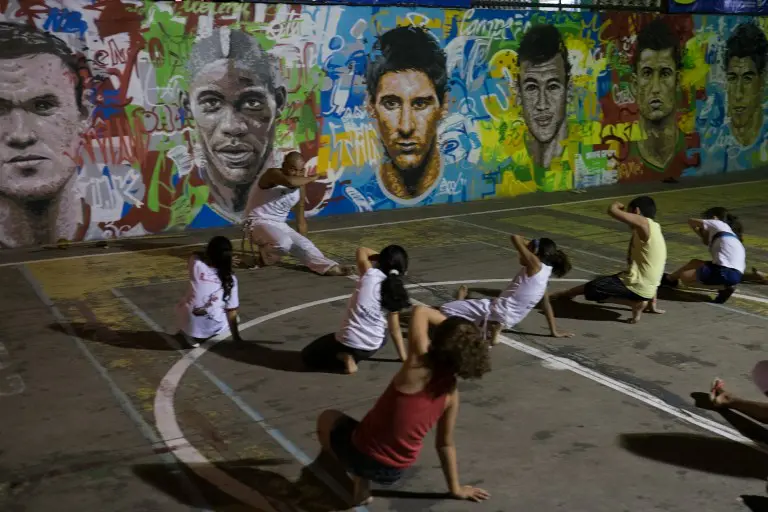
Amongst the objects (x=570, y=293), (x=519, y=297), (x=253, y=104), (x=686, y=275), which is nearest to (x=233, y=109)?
(x=253, y=104)

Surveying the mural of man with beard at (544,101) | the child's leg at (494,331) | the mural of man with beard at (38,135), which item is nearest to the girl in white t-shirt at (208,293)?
the child's leg at (494,331)

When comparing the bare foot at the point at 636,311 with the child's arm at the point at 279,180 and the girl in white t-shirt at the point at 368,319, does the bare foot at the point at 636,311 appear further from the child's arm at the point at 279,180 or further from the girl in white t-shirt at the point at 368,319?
the child's arm at the point at 279,180

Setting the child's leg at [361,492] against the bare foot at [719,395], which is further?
the bare foot at [719,395]

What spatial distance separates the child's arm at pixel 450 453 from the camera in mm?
4414

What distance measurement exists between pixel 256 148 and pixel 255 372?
662 cm

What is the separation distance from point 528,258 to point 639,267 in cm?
156

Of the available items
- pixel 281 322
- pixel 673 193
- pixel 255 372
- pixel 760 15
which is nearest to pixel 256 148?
pixel 281 322

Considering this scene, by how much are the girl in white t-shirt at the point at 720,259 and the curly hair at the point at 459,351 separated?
5.23 m

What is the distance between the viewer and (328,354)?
6660 mm

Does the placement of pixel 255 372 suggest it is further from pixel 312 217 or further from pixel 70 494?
pixel 312 217

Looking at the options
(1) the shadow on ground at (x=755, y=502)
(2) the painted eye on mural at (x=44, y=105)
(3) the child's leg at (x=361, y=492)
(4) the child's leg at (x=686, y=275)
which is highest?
(2) the painted eye on mural at (x=44, y=105)

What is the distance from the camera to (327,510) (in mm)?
4602

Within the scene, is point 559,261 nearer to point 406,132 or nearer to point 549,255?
point 549,255

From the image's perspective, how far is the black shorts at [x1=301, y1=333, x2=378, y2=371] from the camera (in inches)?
261
